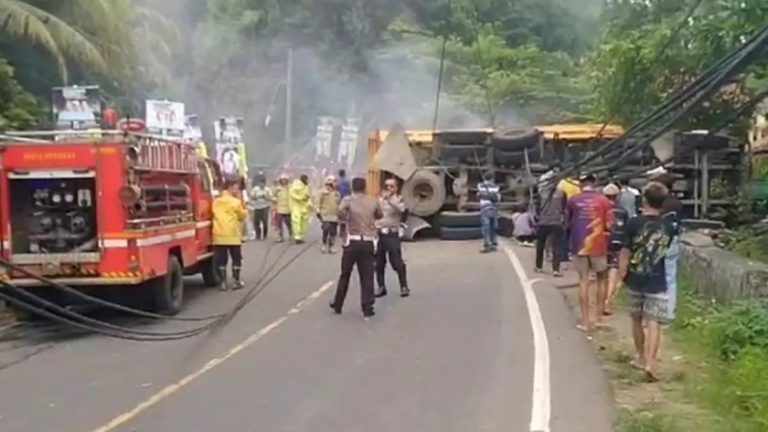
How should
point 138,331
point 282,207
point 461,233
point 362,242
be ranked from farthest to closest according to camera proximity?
point 282,207 → point 461,233 → point 362,242 → point 138,331

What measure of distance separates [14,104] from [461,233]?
9894mm

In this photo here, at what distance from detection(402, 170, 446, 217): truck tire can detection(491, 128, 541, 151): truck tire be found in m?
1.59

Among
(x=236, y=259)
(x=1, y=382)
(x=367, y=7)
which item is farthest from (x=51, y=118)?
(x=367, y=7)

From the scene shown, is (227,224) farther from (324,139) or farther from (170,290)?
(324,139)

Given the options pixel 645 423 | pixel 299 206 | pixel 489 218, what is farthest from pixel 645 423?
pixel 299 206

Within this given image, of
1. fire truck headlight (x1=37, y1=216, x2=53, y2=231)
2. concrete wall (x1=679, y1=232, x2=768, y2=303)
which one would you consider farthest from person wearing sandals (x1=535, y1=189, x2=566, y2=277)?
fire truck headlight (x1=37, y1=216, x2=53, y2=231)

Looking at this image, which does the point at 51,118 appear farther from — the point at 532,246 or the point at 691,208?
the point at 691,208

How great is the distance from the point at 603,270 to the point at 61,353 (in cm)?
578

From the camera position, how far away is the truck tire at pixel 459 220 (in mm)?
26000

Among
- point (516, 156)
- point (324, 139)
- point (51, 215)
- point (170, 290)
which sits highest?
point (324, 139)

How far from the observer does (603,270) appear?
501 inches

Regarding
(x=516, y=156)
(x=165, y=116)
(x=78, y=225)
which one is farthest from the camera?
(x=516, y=156)

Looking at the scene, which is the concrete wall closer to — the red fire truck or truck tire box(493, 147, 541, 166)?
the red fire truck

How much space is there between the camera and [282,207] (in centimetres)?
2620
